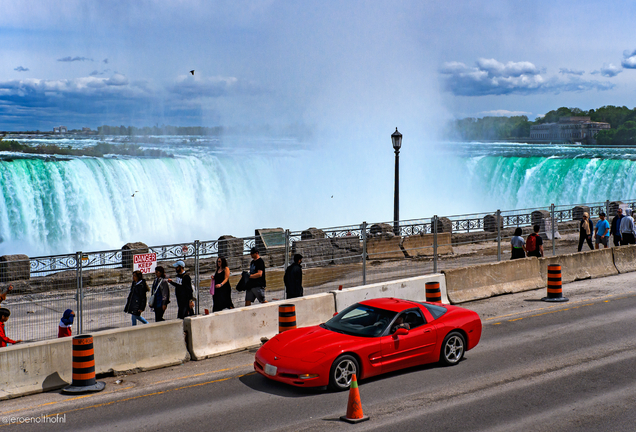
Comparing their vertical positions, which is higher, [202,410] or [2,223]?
[2,223]

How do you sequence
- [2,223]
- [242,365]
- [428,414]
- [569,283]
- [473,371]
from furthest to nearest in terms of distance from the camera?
1. [2,223]
2. [569,283]
3. [242,365]
4. [473,371]
5. [428,414]

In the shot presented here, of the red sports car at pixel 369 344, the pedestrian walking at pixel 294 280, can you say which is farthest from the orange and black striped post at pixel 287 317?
the pedestrian walking at pixel 294 280

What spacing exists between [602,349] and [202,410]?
285 inches

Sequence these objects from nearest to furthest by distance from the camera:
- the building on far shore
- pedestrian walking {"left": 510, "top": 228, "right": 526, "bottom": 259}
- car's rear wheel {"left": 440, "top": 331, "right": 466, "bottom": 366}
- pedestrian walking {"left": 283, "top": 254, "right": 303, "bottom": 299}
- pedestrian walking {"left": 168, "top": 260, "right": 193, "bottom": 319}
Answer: car's rear wheel {"left": 440, "top": 331, "right": 466, "bottom": 366}
pedestrian walking {"left": 168, "top": 260, "right": 193, "bottom": 319}
pedestrian walking {"left": 283, "top": 254, "right": 303, "bottom": 299}
pedestrian walking {"left": 510, "top": 228, "right": 526, "bottom": 259}
the building on far shore

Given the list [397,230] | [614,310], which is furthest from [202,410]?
[397,230]

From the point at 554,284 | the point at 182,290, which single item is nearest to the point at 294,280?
the point at 182,290

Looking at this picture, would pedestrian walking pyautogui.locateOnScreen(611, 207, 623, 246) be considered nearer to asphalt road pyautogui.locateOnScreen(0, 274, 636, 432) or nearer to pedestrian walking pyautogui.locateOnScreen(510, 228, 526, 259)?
pedestrian walking pyautogui.locateOnScreen(510, 228, 526, 259)

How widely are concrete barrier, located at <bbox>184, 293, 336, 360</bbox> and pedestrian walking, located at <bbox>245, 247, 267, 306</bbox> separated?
1087mm

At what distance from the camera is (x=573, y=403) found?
8242mm

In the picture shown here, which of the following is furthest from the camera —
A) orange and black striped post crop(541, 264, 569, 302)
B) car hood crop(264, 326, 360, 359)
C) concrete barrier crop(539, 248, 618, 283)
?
concrete barrier crop(539, 248, 618, 283)

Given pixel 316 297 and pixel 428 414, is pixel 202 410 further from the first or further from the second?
pixel 316 297

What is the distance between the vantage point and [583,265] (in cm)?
1844

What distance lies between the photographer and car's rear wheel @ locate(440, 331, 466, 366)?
1013cm

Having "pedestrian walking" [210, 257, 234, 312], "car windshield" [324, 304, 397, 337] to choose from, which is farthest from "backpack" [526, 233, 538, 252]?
"pedestrian walking" [210, 257, 234, 312]
